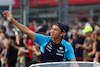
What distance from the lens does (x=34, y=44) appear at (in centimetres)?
760

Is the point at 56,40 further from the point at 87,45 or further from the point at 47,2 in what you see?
the point at 47,2

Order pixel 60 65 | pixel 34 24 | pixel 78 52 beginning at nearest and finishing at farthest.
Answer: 1. pixel 60 65
2. pixel 78 52
3. pixel 34 24

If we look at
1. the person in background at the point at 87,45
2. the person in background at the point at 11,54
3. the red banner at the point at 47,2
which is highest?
the red banner at the point at 47,2

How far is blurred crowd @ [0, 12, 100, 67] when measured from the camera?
659 cm

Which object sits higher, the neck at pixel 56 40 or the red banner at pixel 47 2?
the red banner at pixel 47 2

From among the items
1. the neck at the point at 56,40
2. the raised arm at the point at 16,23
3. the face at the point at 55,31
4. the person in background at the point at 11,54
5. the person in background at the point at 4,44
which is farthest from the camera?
the person in background at the point at 4,44

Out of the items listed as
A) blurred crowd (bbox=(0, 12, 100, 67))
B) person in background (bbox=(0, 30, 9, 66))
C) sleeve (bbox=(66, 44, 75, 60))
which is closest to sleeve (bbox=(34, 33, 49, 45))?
sleeve (bbox=(66, 44, 75, 60))

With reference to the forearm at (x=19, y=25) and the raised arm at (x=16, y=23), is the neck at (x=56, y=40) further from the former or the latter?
the forearm at (x=19, y=25)

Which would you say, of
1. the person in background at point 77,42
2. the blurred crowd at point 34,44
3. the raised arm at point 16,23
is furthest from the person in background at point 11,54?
the raised arm at point 16,23

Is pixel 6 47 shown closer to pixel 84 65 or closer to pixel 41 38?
pixel 41 38

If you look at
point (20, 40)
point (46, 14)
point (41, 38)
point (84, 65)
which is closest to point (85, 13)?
point (46, 14)

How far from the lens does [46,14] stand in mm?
9531

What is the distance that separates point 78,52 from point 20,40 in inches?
95.0

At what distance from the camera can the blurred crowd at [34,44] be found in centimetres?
659
